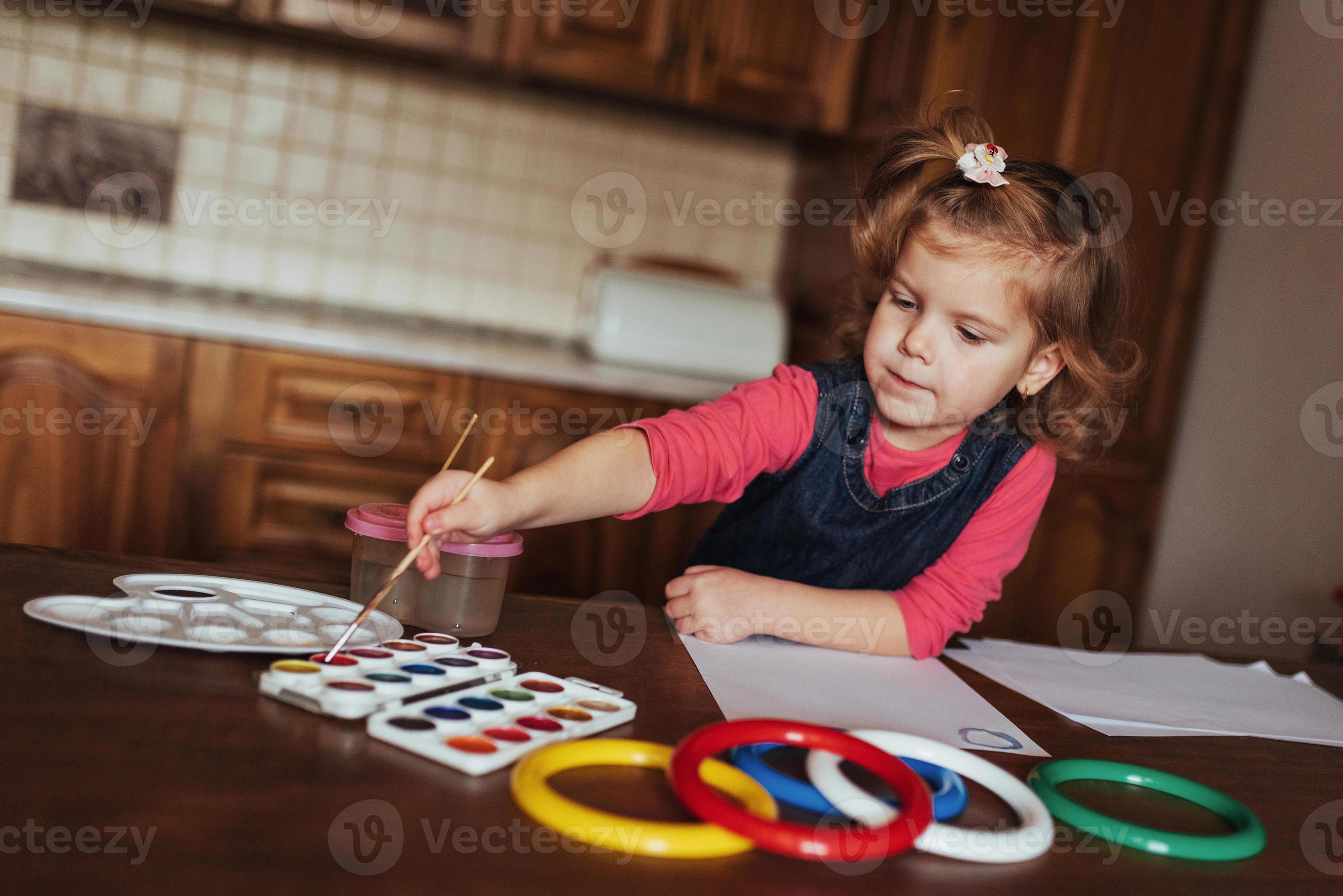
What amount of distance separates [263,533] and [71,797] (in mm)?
1721

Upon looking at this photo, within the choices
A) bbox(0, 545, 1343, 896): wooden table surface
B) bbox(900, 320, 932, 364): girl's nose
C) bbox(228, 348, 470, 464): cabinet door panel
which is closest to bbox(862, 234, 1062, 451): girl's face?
bbox(900, 320, 932, 364): girl's nose

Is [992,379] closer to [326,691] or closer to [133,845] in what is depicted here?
[326,691]

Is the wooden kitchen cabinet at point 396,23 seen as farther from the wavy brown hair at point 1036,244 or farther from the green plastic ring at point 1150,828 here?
the green plastic ring at point 1150,828

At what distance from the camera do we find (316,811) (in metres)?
0.50

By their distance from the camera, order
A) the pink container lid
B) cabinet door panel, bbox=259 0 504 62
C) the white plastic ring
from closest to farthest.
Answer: the white plastic ring
the pink container lid
cabinet door panel, bbox=259 0 504 62

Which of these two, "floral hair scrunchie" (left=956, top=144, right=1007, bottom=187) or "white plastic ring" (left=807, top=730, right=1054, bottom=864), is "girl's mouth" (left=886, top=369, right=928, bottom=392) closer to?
"floral hair scrunchie" (left=956, top=144, right=1007, bottom=187)

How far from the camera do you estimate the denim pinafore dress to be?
1191mm

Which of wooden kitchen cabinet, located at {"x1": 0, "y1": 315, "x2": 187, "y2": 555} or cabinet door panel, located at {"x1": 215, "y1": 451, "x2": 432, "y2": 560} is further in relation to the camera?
cabinet door panel, located at {"x1": 215, "y1": 451, "x2": 432, "y2": 560}

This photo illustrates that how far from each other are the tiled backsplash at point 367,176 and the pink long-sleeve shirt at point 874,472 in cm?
160

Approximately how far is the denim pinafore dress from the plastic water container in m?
0.49

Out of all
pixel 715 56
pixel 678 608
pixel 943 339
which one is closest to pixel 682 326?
pixel 715 56

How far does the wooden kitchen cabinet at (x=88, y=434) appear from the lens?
1.98 meters

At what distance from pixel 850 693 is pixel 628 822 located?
36 centimetres

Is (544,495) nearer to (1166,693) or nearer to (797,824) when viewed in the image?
(797,824)
